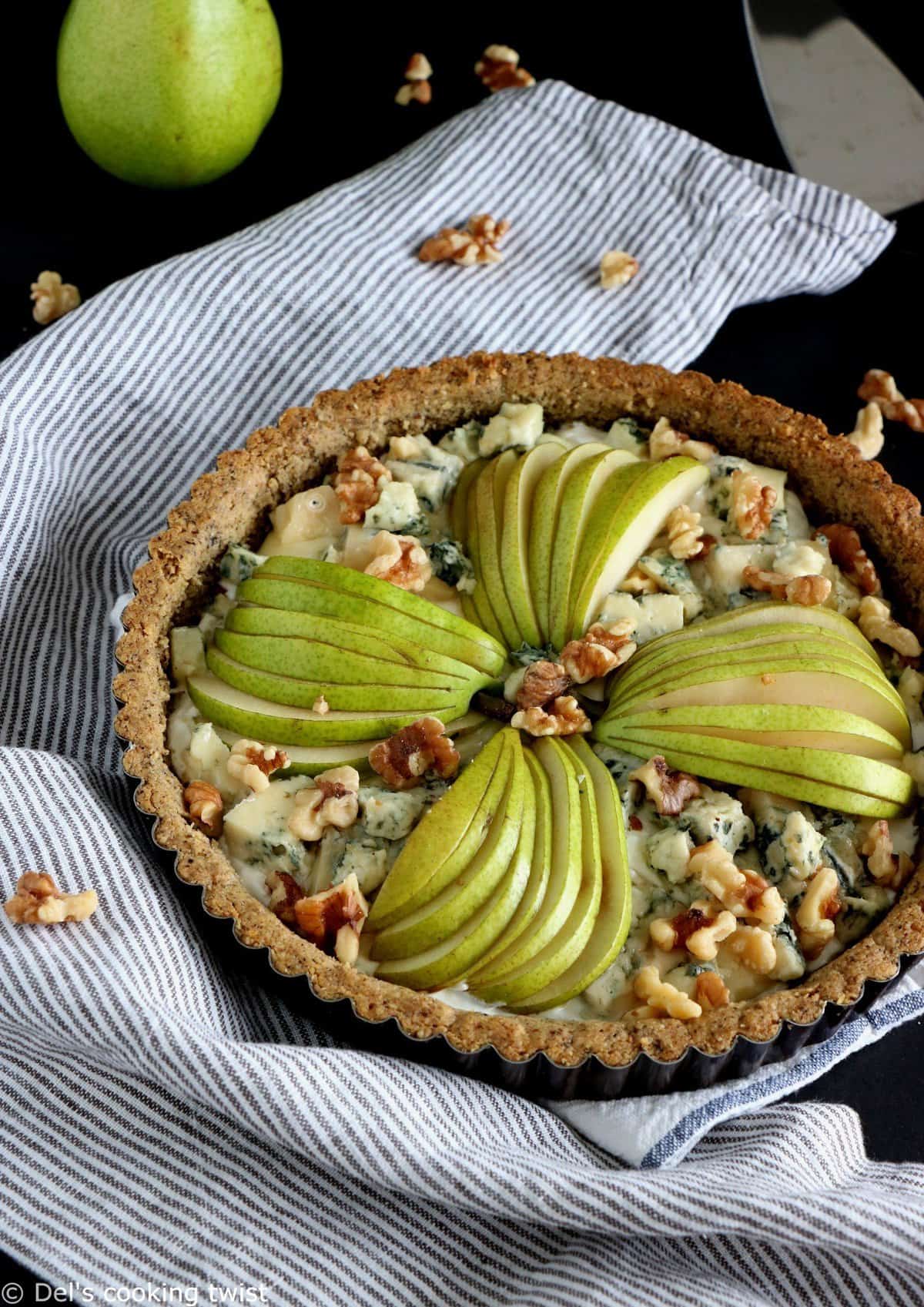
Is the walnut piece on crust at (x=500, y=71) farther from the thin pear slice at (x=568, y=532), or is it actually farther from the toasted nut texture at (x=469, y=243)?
the thin pear slice at (x=568, y=532)

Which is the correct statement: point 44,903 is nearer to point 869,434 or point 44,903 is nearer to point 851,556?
point 851,556

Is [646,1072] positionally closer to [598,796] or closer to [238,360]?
[598,796]

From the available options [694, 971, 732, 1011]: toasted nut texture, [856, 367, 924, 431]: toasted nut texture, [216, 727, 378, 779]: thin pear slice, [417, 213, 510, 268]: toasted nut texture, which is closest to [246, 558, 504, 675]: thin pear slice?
[216, 727, 378, 779]: thin pear slice

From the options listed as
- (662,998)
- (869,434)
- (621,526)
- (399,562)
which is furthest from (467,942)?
(869,434)

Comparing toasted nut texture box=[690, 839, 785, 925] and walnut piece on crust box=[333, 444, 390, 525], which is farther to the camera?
→ walnut piece on crust box=[333, 444, 390, 525]

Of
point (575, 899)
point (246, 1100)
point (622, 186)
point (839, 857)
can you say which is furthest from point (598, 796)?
point (622, 186)

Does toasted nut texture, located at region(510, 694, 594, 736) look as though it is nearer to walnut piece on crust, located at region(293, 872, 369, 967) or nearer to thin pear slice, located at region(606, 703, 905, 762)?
thin pear slice, located at region(606, 703, 905, 762)

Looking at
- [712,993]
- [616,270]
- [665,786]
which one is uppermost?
[616,270]
